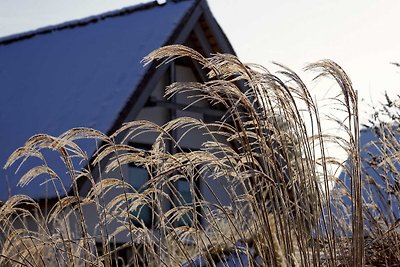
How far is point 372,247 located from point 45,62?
1217 centimetres

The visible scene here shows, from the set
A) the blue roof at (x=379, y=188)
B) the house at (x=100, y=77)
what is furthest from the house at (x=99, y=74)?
the blue roof at (x=379, y=188)

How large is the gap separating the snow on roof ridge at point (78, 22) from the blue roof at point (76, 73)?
0.08 feet

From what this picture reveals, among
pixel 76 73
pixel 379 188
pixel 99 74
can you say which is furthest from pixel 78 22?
pixel 379 188

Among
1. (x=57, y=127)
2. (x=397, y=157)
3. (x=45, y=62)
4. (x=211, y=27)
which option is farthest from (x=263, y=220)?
(x=45, y=62)

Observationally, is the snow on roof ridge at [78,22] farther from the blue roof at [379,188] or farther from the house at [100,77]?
the blue roof at [379,188]

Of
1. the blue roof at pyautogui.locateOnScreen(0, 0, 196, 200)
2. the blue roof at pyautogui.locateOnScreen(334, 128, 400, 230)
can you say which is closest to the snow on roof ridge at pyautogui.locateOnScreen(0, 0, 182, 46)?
the blue roof at pyautogui.locateOnScreen(0, 0, 196, 200)

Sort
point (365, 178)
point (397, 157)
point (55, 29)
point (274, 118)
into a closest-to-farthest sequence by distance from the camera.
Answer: point (274, 118)
point (397, 157)
point (365, 178)
point (55, 29)

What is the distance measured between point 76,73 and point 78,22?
241 cm

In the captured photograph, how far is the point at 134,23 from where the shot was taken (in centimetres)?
1548

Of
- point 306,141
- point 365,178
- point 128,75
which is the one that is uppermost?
point 128,75

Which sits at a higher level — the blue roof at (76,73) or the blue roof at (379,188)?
the blue roof at (76,73)

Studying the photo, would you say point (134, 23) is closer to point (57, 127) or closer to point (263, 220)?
point (57, 127)

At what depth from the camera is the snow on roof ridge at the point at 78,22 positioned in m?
16.3

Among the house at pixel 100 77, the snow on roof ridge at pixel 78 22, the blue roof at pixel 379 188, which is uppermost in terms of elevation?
the snow on roof ridge at pixel 78 22
